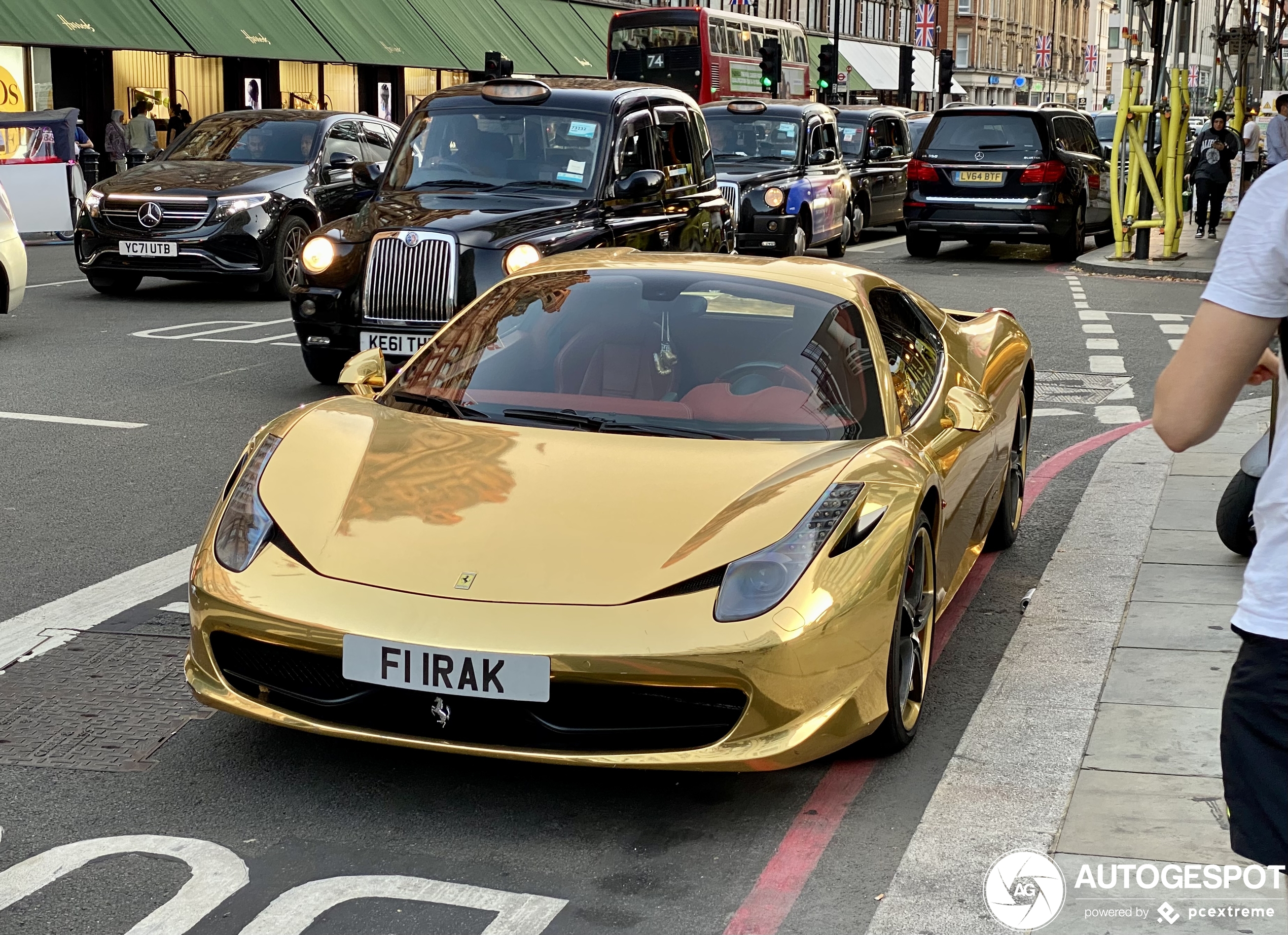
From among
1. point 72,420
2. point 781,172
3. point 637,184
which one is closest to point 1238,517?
point 637,184

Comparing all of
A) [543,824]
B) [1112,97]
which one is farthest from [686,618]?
[1112,97]

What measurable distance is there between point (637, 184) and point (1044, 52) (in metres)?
101

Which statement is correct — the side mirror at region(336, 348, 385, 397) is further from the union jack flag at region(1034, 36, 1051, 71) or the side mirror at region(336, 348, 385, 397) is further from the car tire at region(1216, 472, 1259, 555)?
the union jack flag at region(1034, 36, 1051, 71)

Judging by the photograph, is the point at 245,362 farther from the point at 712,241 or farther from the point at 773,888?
the point at 773,888

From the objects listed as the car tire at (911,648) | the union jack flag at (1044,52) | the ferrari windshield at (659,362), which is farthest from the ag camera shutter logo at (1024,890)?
the union jack flag at (1044,52)

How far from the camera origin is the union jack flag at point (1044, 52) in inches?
4205

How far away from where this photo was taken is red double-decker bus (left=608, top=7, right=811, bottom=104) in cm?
3691

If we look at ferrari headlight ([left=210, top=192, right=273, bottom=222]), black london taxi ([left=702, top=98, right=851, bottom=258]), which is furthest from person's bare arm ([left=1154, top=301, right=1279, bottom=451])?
black london taxi ([left=702, top=98, right=851, bottom=258])

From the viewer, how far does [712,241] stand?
12.1 meters

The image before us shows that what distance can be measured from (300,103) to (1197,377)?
36236 millimetres

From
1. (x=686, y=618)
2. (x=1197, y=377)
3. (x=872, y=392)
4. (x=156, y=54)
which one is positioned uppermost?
(x=156, y=54)

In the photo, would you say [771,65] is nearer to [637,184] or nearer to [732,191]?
[732,191]

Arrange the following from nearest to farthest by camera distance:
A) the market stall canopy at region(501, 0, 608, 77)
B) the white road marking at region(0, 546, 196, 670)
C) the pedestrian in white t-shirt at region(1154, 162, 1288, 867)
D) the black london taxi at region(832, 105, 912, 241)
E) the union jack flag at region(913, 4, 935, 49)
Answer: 1. the pedestrian in white t-shirt at region(1154, 162, 1288, 867)
2. the white road marking at region(0, 546, 196, 670)
3. the black london taxi at region(832, 105, 912, 241)
4. the market stall canopy at region(501, 0, 608, 77)
5. the union jack flag at region(913, 4, 935, 49)

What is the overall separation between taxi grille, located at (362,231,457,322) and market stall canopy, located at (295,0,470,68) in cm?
2475
